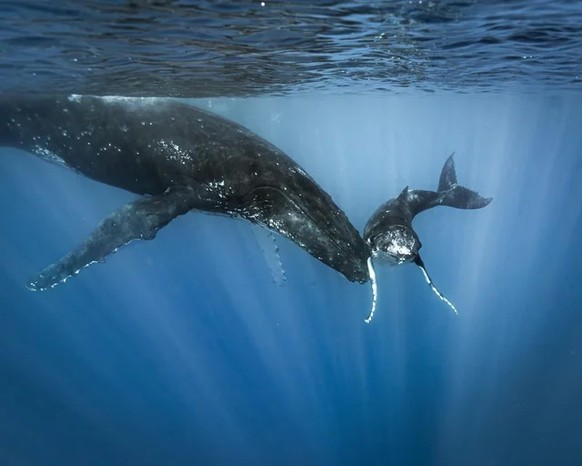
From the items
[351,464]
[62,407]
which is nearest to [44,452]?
[62,407]

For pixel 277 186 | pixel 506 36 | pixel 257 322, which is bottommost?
pixel 257 322

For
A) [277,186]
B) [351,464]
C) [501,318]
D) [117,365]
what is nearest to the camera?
[277,186]

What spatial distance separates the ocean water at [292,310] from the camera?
33.2 ft

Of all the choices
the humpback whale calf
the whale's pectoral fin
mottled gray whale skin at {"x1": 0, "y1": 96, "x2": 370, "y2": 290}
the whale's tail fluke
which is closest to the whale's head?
the humpback whale calf

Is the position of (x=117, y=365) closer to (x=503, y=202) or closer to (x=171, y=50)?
(x=171, y=50)

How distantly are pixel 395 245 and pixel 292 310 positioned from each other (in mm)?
33561

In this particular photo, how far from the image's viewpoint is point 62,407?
2583 centimetres

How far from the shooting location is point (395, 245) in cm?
691

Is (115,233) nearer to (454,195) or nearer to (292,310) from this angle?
(454,195)

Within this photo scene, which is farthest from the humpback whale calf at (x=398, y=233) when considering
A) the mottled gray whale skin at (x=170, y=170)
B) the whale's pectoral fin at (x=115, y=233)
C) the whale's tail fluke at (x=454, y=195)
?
the whale's pectoral fin at (x=115, y=233)

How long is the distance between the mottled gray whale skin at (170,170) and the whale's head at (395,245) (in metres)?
0.37

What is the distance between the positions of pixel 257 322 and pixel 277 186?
33.0 m

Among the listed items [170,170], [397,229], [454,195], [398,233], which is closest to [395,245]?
[398,233]

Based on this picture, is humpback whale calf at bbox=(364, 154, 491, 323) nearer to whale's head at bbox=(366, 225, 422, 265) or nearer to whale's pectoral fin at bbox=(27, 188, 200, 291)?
whale's head at bbox=(366, 225, 422, 265)
